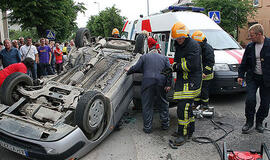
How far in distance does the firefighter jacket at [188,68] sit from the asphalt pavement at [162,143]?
2.82 feet

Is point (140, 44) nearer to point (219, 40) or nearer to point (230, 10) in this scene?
point (219, 40)

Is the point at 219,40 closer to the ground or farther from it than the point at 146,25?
closer to the ground

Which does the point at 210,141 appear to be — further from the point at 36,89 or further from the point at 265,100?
the point at 36,89

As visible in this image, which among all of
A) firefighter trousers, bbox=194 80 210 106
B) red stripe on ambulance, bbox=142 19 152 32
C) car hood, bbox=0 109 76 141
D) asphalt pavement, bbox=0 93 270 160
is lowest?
asphalt pavement, bbox=0 93 270 160

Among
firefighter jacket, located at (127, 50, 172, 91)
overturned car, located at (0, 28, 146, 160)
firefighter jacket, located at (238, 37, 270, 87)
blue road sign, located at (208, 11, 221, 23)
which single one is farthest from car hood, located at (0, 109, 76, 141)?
blue road sign, located at (208, 11, 221, 23)

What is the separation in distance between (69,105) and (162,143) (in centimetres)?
167

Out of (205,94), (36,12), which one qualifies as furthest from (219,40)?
→ (36,12)

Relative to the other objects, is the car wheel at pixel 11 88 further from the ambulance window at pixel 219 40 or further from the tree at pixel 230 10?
the tree at pixel 230 10

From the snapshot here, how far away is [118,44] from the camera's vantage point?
6230 mm

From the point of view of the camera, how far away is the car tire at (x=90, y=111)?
3.47m

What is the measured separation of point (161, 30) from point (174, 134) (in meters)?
5.17

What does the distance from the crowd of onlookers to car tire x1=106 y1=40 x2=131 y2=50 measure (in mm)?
2964

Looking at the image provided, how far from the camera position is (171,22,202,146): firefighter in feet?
12.7

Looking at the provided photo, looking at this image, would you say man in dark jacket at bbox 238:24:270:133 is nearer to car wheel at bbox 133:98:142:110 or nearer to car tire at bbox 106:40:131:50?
car wheel at bbox 133:98:142:110
